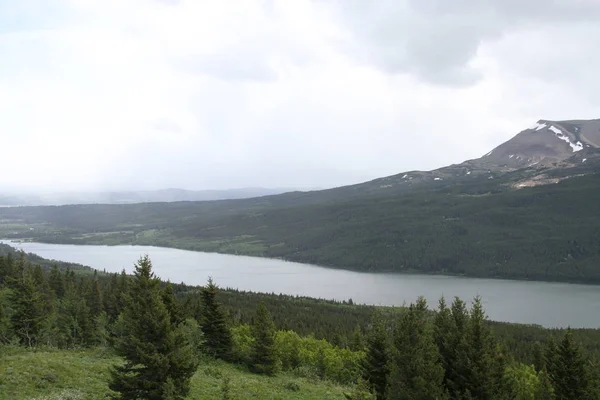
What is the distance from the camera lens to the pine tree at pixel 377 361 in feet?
89.7

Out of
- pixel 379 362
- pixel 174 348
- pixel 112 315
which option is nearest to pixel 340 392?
pixel 379 362

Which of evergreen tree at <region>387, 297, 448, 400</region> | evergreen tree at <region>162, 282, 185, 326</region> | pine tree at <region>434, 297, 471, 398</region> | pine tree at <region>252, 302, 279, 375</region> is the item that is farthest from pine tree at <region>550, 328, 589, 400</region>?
evergreen tree at <region>162, 282, 185, 326</region>

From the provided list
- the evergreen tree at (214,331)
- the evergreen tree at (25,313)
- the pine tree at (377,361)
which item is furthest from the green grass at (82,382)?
the evergreen tree at (25,313)

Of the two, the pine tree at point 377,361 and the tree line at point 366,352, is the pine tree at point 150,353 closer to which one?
the tree line at point 366,352

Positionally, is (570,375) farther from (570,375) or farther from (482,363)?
(482,363)

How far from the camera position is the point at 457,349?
75.6 feet

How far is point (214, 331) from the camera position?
42.7m

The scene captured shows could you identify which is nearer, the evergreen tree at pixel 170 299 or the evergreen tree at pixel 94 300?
the evergreen tree at pixel 170 299

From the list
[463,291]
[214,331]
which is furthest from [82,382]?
[463,291]

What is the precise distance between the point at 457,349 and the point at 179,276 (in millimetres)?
176327

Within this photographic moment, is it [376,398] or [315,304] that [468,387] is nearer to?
[376,398]

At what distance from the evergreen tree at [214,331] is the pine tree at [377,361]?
18286mm

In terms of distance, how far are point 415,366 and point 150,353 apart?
38.7 feet

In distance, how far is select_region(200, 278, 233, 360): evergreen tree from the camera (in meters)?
42.6
